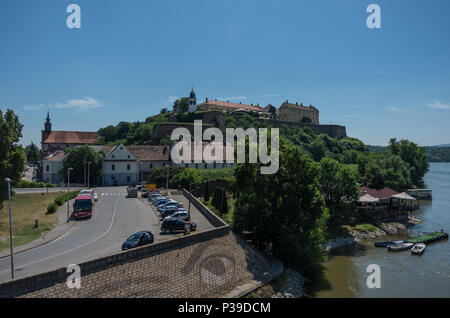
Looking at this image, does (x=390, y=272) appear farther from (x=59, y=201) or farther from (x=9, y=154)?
(x=9, y=154)

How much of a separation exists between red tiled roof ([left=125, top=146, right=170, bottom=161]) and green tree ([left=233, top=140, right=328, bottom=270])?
37.7m

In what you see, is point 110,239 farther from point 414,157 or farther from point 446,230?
point 414,157

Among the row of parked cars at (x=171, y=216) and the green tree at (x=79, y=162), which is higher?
the green tree at (x=79, y=162)

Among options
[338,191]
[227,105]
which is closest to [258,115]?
[227,105]

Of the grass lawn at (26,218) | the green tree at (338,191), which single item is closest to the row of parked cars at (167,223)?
the grass lawn at (26,218)

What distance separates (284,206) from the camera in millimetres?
24625

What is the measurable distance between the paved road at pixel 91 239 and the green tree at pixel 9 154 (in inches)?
299

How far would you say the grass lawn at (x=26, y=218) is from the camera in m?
22.9

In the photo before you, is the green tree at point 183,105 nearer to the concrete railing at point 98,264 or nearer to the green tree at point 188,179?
the green tree at point 188,179

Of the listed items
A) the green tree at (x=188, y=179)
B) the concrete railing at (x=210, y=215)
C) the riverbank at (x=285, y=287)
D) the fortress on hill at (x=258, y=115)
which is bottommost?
the riverbank at (x=285, y=287)

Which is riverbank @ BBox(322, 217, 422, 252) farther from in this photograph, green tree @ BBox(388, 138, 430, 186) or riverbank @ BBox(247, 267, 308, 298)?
green tree @ BBox(388, 138, 430, 186)

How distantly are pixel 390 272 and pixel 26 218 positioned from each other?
32.0m

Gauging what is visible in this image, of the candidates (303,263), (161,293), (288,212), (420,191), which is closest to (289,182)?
(288,212)

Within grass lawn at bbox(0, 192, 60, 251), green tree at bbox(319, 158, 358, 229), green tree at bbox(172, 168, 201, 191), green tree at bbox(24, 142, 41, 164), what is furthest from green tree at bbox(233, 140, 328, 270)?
green tree at bbox(24, 142, 41, 164)
